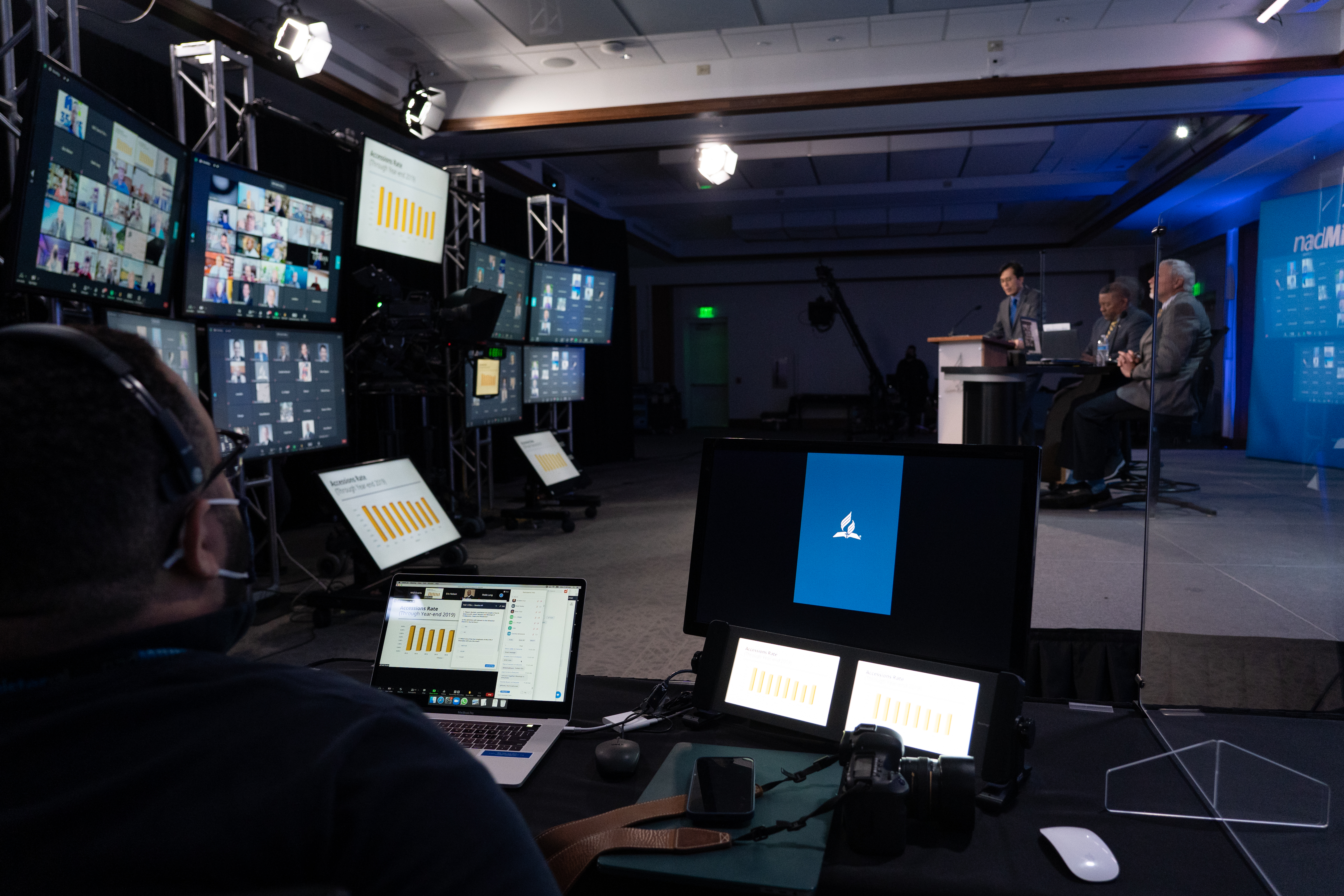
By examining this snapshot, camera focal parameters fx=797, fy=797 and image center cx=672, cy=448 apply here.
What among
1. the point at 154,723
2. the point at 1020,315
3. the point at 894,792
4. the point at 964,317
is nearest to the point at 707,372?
the point at 964,317

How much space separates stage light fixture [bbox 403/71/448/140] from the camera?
209 inches

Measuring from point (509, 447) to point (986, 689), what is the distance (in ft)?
23.3

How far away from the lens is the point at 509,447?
7773mm

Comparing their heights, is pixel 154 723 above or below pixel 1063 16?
below

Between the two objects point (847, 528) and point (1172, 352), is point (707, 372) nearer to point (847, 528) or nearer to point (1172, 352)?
point (1172, 352)

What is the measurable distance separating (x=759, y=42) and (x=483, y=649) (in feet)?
16.8

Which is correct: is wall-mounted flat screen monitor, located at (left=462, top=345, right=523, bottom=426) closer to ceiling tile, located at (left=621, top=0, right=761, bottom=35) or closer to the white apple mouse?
ceiling tile, located at (left=621, top=0, right=761, bottom=35)

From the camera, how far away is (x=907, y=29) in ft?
16.5

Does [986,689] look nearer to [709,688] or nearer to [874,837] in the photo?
[874,837]

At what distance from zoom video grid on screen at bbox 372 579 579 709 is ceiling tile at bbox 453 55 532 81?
5.12 metres

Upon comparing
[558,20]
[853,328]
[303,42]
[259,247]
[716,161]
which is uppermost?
[558,20]

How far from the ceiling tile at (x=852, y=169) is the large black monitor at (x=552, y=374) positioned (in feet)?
10.7

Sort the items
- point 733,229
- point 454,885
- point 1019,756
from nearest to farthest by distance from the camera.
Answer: point 454,885, point 1019,756, point 733,229

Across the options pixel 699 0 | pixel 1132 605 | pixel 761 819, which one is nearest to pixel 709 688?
pixel 761 819
